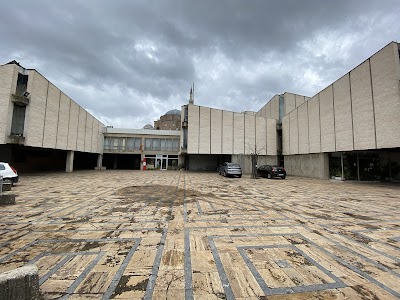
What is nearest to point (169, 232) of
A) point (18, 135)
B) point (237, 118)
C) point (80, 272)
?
point (80, 272)

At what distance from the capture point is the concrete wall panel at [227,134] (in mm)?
26625

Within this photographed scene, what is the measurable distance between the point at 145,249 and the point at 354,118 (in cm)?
1903

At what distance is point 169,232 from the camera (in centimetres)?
430

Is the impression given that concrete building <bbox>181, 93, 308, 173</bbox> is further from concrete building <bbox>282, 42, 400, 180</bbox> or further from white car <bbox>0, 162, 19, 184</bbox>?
white car <bbox>0, 162, 19, 184</bbox>

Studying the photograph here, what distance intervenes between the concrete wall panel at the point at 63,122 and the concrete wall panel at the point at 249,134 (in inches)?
874

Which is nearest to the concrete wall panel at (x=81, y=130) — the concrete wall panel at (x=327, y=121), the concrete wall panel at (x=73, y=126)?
the concrete wall panel at (x=73, y=126)

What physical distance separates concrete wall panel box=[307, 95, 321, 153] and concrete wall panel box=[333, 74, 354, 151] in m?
2.43

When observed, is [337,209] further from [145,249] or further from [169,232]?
[145,249]

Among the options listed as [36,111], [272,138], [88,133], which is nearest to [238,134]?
[272,138]

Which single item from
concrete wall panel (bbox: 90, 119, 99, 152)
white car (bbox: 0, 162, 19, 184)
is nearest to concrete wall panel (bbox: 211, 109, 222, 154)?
concrete wall panel (bbox: 90, 119, 99, 152)

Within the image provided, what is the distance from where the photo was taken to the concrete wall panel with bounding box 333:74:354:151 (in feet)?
53.1

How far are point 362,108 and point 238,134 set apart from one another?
14.1m

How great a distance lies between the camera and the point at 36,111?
1631 centimetres

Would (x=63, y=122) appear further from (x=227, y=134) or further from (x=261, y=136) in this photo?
(x=261, y=136)
